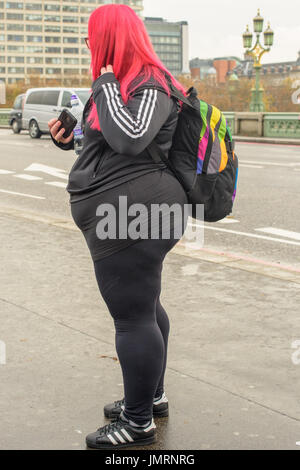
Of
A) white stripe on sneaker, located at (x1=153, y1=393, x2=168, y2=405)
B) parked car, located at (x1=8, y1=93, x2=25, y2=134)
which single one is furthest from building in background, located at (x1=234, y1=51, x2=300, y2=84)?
white stripe on sneaker, located at (x1=153, y1=393, x2=168, y2=405)

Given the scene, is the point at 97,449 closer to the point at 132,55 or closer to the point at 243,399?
the point at 243,399

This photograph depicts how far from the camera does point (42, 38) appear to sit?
19112 cm

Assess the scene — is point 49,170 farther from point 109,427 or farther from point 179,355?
point 109,427

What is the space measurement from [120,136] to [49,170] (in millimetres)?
13195

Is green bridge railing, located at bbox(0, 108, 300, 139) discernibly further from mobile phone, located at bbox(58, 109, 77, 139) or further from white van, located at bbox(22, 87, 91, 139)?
mobile phone, located at bbox(58, 109, 77, 139)

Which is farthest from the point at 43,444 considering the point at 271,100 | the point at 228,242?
the point at 271,100

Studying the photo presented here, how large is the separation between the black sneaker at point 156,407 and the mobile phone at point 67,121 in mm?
1183

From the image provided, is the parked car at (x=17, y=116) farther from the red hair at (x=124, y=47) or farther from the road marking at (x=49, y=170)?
the red hair at (x=124, y=47)

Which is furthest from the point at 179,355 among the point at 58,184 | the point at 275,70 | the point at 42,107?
the point at 275,70

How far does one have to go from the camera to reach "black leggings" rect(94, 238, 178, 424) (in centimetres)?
294

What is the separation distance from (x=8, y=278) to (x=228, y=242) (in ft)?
9.79

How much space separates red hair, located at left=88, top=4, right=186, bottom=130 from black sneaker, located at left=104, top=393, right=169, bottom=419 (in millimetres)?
1217

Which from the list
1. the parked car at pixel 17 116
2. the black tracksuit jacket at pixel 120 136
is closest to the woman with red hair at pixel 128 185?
the black tracksuit jacket at pixel 120 136

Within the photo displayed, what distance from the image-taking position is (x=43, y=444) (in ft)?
9.98
